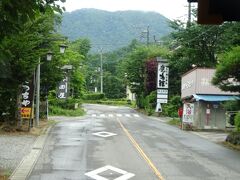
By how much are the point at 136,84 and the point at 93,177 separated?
207ft

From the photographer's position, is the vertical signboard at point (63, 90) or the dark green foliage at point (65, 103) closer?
the vertical signboard at point (63, 90)

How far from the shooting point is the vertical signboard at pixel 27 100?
30719 mm

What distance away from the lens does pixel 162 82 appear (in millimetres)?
60531

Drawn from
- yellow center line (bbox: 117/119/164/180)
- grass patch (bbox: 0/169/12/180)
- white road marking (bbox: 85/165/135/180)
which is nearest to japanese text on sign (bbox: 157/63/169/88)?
yellow center line (bbox: 117/119/164/180)

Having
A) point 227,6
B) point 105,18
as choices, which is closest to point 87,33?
point 105,18

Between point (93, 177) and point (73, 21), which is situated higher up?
point (73, 21)

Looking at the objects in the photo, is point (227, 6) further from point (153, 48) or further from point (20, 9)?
point (153, 48)

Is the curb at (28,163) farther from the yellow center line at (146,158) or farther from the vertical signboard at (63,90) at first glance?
the vertical signboard at (63,90)

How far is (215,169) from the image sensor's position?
17.5m

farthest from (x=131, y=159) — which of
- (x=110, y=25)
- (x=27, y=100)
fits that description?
(x=110, y=25)

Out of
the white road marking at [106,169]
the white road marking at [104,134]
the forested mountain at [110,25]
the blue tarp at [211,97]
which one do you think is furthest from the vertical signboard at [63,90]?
the forested mountain at [110,25]

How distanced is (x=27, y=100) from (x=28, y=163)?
13.3 m

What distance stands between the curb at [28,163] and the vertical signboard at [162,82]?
114 feet

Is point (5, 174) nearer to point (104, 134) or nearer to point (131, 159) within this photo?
point (131, 159)
